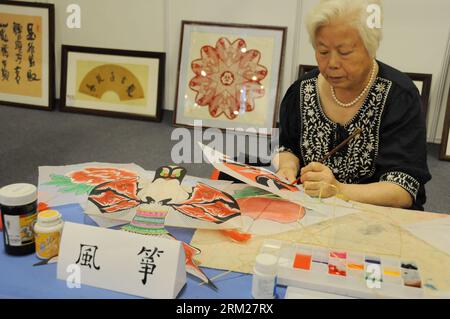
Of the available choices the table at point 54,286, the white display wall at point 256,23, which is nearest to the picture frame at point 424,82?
the white display wall at point 256,23

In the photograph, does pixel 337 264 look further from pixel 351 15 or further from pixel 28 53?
pixel 28 53

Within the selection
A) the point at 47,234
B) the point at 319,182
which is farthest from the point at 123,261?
the point at 319,182

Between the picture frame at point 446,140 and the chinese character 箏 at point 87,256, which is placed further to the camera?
the picture frame at point 446,140

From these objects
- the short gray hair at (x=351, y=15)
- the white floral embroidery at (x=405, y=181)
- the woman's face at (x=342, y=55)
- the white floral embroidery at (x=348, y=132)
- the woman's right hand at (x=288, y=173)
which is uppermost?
the short gray hair at (x=351, y=15)

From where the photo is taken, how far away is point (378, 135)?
1.48 m

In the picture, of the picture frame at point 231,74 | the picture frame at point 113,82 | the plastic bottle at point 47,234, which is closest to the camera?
the plastic bottle at point 47,234

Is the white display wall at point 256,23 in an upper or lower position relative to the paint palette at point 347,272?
upper

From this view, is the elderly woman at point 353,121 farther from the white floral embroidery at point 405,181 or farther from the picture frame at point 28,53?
the picture frame at point 28,53

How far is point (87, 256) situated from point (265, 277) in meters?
0.34

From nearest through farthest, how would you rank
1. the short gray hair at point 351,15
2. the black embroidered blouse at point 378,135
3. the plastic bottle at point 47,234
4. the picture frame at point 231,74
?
the plastic bottle at point 47,234, the short gray hair at point 351,15, the black embroidered blouse at point 378,135, the picture frame at point 231,74

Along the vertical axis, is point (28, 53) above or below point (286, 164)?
above

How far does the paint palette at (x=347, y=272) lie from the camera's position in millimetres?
872

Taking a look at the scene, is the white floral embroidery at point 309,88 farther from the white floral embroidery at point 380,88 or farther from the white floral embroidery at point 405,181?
the white floral embroidery at point 405,181

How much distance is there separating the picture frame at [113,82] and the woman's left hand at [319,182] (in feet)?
7.33
